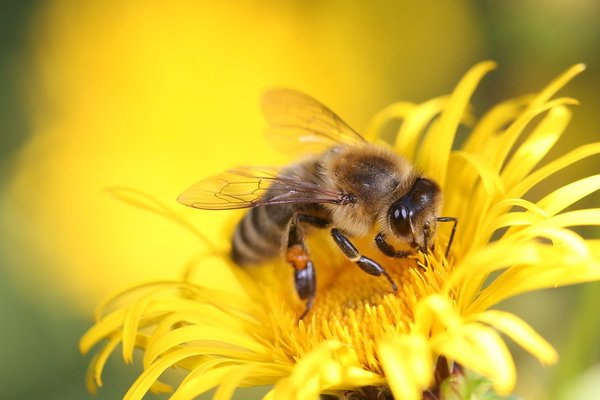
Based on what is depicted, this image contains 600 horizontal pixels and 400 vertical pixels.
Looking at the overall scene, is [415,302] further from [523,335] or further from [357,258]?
[523,335]

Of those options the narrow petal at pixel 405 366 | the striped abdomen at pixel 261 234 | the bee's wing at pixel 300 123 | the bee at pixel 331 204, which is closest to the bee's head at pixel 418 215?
the bee at pixel 331 204

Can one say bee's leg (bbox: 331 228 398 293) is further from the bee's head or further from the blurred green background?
the blurred green background

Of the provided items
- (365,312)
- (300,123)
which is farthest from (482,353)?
(300,123)

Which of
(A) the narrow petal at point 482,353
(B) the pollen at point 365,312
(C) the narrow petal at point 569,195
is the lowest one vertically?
(B) the pollen at point 365,312

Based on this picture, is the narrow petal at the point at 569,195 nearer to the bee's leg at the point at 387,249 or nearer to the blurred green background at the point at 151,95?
the bee's leg at the point at 387,249

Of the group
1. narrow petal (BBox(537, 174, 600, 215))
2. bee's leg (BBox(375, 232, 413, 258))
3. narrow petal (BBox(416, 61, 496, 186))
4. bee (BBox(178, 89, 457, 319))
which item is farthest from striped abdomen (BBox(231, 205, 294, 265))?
narrow petal (BBox(537, 174, 600, 215))
